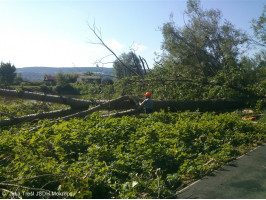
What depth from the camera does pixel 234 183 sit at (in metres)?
3.61

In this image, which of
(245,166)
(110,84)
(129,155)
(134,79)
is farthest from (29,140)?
(134,79)

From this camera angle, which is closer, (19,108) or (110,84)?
(19,108)

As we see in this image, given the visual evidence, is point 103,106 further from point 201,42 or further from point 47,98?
point 201,42

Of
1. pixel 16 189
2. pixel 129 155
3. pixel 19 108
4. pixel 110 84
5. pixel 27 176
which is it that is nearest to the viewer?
pixel 16 189

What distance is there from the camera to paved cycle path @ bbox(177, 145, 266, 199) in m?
3.24

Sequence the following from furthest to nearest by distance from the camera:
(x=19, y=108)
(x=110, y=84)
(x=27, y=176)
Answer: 1. (x=110, y=84)
2. (x=19, y=108)
3. (x=27, y=176)

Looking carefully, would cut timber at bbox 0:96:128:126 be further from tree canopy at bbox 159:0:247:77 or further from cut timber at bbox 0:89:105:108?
tree canopy at bbox 159:0:247:77

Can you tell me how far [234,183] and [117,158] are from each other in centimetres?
179

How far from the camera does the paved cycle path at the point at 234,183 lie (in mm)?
3243

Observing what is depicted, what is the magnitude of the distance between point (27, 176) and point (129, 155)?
1.54m

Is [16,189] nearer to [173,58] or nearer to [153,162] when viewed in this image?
[153,162]

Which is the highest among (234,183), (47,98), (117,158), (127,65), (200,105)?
(127,65)

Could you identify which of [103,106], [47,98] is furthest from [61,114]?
[103,106]

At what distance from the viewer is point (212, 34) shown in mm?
15641
